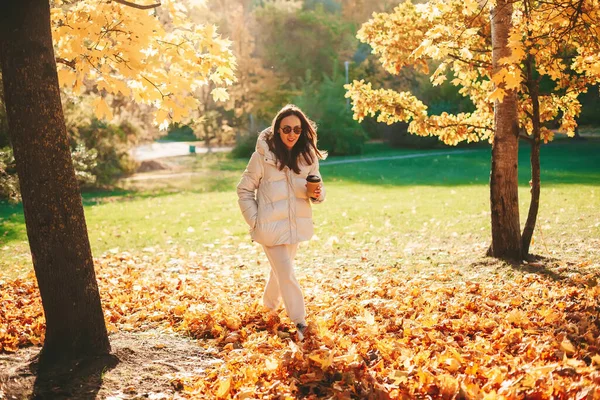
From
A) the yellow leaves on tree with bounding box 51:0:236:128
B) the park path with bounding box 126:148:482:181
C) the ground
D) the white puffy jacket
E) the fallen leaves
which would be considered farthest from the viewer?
the park path with bounding box 126:148:482:181

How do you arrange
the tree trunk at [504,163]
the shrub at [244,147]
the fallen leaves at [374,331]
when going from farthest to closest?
the shrub at [244,147]
the tree trunk at [504,163]
the fallen leaves at [374,331]

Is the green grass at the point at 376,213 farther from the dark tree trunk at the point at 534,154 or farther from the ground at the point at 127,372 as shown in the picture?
the ground at the point at 127,372

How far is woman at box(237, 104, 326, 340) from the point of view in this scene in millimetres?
A: 4914

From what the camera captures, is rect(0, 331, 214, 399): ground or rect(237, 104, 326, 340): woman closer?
rect(0, 331, 214, 399): ground

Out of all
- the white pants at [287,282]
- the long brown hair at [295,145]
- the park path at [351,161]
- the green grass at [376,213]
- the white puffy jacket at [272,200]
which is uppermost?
the long brown hair at [295,145]

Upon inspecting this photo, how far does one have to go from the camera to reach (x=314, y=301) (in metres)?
6.27

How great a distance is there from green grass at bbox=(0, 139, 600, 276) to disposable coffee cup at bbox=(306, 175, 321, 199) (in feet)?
13.1

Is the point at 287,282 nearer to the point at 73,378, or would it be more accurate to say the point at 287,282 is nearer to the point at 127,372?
the point at 127,372

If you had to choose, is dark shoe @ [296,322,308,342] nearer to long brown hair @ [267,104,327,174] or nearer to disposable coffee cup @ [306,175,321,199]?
disposable coffee cup @ [306,175,321,199]

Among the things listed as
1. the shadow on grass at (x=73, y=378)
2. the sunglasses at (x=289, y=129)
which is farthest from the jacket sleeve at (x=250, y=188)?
the shadow on grass at (x=73, y=378)

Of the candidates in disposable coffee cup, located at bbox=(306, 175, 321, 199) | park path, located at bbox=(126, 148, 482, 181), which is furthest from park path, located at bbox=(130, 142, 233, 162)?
disposable coffee cup, located at bbox=(306, 175, 321, 199)

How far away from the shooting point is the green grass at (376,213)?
10094 millimetres

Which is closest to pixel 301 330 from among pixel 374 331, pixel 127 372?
pixel 374 331

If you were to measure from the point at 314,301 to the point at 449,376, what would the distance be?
2792 mm
